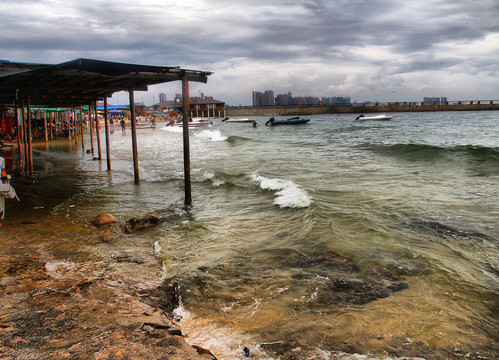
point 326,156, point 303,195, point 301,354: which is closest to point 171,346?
point 301,354

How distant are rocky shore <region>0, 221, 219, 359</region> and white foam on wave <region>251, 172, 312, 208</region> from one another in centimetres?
472

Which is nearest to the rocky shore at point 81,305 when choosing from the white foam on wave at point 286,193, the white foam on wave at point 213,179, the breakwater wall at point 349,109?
the white foam on wave at point 286,193

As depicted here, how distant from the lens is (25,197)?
990cm

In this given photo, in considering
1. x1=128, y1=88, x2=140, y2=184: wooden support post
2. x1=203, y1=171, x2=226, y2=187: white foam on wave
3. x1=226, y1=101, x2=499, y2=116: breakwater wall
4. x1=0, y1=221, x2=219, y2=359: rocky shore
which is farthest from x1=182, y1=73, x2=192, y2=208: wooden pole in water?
x1=226, y1=101, x2=499, y2=116: breakwater wall

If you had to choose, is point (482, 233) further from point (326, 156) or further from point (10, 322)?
point (326, 156)

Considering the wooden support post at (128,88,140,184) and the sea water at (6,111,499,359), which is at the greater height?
the wooden support post at (128,88,140,184)

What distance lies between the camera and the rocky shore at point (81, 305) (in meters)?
2.90

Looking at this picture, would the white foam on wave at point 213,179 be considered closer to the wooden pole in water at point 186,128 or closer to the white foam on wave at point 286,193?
the white foam on wave at point 286,193

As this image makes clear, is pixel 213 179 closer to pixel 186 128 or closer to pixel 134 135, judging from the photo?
pixel 134 135

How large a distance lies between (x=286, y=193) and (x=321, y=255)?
4734 millimetres

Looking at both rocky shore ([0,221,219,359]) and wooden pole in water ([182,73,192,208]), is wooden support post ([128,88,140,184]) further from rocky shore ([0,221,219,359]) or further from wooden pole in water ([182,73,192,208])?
rocky shore ([0,221,219,359])

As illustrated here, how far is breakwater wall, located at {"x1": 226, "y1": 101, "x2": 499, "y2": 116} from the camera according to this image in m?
118

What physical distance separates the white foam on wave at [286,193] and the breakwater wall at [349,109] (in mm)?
124918

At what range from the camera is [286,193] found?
10805mm
